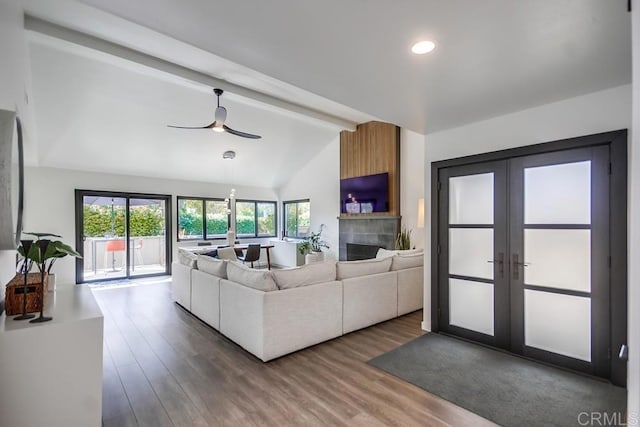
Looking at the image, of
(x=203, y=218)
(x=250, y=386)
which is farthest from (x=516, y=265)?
(x=203, y=218)

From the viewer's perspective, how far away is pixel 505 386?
2582 mm

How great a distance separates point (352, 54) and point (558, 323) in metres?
3.11

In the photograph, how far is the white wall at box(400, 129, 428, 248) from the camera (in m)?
6.42

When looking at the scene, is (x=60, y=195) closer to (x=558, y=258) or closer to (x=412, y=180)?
(x=412, y=180)

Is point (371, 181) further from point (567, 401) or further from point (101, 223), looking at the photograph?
point (101, 223)

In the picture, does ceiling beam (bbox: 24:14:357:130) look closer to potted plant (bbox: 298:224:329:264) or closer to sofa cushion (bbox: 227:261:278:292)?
sofa cushion (bbox: 227:261:278:292)

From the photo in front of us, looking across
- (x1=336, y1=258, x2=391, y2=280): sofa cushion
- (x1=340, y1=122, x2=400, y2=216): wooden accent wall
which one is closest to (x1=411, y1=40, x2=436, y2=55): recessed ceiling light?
(x1=336, y1=258, x2=391, y2=280): sofa cushion

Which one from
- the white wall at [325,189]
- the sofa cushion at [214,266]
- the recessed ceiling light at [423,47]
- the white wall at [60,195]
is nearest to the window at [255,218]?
the white wall at [325,189]

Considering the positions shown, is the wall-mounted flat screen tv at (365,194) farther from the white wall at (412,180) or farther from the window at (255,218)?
the window at (255,218)

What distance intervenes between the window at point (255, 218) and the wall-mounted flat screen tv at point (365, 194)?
10.5 ft

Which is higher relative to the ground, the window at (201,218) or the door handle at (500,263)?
the window at (201,218)

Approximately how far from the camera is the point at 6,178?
1.63 meters

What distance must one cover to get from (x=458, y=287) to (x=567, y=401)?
1.48m

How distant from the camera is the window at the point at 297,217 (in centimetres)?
939
